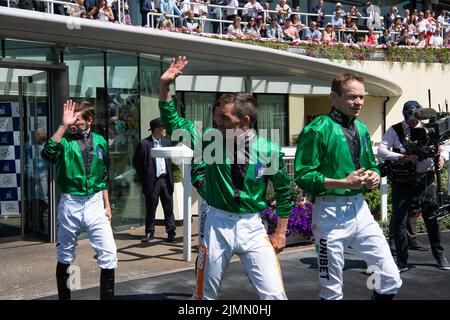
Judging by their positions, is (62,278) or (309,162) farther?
(62,278)

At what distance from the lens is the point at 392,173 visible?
7242 millimetres

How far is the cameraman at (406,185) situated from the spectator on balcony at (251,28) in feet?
35.9

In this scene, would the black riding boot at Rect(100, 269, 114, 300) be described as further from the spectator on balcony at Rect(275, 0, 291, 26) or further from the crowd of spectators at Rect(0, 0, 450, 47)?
the spectator on balcony at Rect(275, 0, 291, 26)

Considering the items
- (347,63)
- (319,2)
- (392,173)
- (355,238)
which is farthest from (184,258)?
(319,2)

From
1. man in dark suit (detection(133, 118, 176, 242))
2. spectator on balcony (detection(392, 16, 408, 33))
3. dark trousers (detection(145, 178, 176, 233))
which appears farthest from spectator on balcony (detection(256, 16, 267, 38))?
dark trousers (detection(145, 178, 176, 233))

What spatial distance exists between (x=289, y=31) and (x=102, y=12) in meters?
7.56

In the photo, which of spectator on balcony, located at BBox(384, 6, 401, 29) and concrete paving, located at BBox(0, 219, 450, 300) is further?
spectator on balcony, located at BBox(384, 6, 401, 29)

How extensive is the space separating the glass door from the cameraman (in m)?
5.22

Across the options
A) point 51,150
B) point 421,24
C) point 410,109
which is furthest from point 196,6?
point 51,150

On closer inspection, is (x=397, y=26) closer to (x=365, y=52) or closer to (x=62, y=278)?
(x=365, y=52)

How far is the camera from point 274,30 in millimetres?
18562

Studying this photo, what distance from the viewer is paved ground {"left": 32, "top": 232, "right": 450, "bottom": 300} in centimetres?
623
